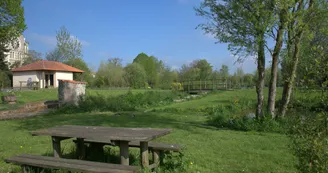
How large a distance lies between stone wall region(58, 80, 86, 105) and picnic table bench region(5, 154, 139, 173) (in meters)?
12.6

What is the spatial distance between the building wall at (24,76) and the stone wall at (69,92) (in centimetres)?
2235

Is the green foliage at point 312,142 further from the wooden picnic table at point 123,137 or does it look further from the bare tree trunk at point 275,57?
the bare tree trunk at point 275,57

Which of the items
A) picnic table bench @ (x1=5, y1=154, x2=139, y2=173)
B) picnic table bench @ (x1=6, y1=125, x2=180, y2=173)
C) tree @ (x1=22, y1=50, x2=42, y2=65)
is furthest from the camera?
tree @ (x1=22, y1=50, x2=42, y2=65)

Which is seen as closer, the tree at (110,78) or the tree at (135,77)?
the tree at (110,78)

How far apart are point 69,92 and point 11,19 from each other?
9.04 m

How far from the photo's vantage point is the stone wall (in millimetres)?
16891

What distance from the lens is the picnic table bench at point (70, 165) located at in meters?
3.86

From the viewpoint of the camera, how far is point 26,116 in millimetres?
13992

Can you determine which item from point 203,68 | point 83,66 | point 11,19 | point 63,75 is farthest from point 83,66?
point 11,19

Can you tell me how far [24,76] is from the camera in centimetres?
3762

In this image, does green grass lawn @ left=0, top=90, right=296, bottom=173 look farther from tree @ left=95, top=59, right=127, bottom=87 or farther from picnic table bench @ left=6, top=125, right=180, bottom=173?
tree @ left=95, top=59, right=127, bottom=87

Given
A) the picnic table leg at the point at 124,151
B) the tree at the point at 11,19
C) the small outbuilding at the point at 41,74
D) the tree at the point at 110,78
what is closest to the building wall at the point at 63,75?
the small outbuilding at the point at 41,74

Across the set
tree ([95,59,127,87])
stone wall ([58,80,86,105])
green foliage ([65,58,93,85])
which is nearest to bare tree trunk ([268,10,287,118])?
stone wall ([58,80,86,105])

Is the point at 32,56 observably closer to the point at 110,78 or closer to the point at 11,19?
the point at 110,78
